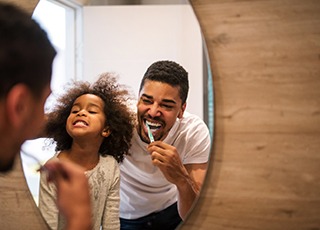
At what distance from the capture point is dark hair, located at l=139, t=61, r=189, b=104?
2.28 feet

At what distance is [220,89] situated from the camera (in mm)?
661

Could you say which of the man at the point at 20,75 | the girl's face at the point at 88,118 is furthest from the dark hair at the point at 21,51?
the girl's face at the point at 88,118

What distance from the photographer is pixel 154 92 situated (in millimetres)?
709

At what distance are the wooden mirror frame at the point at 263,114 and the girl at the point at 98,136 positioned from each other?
161 mm

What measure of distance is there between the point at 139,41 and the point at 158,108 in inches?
4.5

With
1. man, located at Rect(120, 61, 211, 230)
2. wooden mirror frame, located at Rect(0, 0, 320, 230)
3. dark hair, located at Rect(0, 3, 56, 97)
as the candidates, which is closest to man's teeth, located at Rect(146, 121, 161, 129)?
man, located at Rect(120, 61, 211, 230)

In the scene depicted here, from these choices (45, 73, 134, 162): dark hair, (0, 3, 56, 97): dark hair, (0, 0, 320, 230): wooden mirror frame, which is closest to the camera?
(0, 3, 56, 97): dark hair

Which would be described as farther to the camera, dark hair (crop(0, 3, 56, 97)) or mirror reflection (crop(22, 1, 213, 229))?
mirror reflection (crop(22, 1, 213, 229))

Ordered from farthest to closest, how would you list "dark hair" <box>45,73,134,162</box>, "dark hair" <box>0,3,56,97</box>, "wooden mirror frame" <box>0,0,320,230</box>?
"dark hair" <box>45,73,134,162</box>, "wooden mirror frame" <box>0,0,320,230</box>, "dark hair" <box>0,3,56,97</box>

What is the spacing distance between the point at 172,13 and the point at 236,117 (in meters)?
0.20

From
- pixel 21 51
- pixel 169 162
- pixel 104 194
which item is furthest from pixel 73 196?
pixel 21 51

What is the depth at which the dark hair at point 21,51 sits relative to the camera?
1.75ft

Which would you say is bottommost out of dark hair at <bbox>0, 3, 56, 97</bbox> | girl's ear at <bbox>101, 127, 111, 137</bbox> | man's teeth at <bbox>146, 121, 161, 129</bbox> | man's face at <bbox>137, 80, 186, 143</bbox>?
girl's ear at <bbox>101, 127, 111, 137</bbox>

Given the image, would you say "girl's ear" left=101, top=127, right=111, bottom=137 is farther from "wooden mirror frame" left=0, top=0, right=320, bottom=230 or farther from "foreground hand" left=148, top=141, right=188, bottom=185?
"wooden mirror frame" left=0, top=0, right=320, bottom=230
